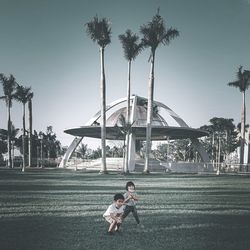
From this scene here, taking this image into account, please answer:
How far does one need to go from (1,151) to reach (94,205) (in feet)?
356

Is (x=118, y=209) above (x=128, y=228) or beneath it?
above

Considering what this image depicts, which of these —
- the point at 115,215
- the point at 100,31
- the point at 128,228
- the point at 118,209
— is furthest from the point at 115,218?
the point at 100,31

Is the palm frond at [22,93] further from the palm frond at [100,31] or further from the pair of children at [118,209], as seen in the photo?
the pair of children at [118,209]

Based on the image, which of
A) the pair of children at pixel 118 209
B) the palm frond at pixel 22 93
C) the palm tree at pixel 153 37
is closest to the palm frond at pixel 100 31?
the palm tree at pixel 153 37

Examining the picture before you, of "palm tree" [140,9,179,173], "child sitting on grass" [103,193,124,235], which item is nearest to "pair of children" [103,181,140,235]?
"child sitting on grass" [103,193,124,235]

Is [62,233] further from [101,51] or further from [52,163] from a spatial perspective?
[52,163]

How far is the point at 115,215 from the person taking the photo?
24.3 feet

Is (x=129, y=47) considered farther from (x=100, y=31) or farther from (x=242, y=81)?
(x=242, y=81)

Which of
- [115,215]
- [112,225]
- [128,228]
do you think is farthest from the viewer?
[128,228]

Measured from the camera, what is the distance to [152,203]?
12.7 metres

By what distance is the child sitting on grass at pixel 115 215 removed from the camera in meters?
7.25

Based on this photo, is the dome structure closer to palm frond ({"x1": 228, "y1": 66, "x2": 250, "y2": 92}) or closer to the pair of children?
palm frond ({"x1": 228, "y1": 66, "x2": 250, "y2": 92})

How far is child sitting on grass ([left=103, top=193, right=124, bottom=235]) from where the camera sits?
7.25 m

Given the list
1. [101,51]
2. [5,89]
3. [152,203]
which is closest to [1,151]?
[5,89]
